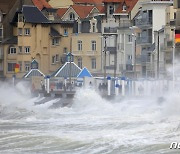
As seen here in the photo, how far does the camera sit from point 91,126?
5588cm

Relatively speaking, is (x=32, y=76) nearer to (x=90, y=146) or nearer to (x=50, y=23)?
(x=50, y=23)

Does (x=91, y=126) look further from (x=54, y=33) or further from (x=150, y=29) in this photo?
(x=54, y=33)

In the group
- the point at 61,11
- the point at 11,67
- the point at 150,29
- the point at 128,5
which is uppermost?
the point at 128,5

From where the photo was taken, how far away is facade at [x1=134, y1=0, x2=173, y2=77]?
95438 millimetres

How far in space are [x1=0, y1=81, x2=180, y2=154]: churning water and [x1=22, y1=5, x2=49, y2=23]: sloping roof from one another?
30206mm

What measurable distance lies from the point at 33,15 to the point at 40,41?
2.90m

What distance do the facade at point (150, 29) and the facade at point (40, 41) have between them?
16.7 meters

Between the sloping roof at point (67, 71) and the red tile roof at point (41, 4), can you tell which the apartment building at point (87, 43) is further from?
the red tile roof at point (41, 4)

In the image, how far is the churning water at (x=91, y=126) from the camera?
4384 cm

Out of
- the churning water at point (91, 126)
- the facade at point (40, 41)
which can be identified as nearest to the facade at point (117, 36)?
the facade at point (40, 41)

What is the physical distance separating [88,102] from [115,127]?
88.3 ft

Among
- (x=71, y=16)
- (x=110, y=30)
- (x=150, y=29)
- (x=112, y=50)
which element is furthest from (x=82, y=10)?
(x=150, y=29)

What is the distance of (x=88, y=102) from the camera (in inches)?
3189

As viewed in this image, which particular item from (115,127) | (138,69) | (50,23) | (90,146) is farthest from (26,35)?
(90,146)
